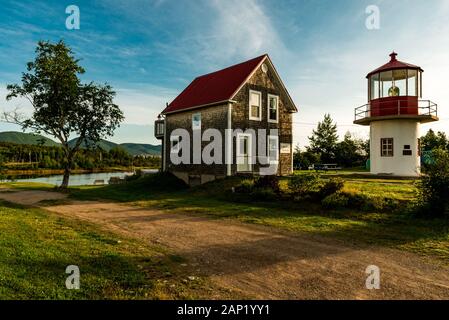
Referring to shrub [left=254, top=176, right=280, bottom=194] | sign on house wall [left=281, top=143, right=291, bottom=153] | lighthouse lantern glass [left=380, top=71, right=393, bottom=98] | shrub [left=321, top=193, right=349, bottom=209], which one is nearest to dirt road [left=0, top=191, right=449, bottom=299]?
shrub [left=321, top=193, right=349, bottom=209]

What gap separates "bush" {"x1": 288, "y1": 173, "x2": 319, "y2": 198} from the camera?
15.6 m

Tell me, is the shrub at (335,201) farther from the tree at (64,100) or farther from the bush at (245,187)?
the tree at (64,100)

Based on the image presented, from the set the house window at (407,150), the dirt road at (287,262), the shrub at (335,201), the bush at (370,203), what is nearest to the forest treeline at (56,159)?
the house window at (407,150)

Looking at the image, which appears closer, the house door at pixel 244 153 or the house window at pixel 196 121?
the house door at pixel 244 153

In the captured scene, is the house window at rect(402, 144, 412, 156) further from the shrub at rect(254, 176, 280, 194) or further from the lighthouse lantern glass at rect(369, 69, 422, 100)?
the shrub at rect(254, 176, 280, 194)

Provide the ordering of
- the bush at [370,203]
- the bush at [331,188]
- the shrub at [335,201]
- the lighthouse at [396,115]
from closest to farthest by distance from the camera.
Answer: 1. the bush at [370,203]
2. the shrub at [335,201]
3. the bush at [331,188]
4. the lighthouse at [396,115]

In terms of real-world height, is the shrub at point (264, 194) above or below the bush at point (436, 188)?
below

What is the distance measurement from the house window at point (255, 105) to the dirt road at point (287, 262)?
14721 millimetres

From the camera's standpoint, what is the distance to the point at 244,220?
A: 479 inches

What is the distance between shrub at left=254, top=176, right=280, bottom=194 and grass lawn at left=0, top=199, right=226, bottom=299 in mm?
9473

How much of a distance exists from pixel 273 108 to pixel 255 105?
2061 millimetres

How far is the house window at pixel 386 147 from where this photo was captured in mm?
24000
